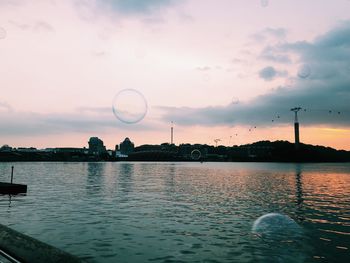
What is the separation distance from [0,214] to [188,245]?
21034 millimetres

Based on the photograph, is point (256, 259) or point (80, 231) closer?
point (256, 259)

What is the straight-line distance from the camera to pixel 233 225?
28.2 meters

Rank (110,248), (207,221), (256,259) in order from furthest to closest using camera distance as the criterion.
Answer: (207,221)
(110,248)
(256,259)

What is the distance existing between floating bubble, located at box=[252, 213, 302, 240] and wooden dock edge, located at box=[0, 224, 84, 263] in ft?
50.8

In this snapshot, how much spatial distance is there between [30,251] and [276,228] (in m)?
19.4

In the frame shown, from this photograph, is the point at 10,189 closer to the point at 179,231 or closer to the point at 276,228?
the point at 179,231

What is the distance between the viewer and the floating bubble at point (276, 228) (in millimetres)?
24109

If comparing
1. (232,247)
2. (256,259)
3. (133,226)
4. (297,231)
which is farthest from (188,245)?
(297,231)

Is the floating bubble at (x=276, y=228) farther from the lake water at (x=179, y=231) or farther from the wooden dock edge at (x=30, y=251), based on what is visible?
the wooden dock edge at (x=30, y=251)

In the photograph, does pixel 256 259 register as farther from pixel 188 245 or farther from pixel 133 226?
pixel 133 226

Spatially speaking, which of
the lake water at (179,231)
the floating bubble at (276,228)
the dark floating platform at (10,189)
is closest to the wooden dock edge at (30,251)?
the lake water at (179,231)

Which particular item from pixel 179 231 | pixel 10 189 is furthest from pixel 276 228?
pixel 10 189

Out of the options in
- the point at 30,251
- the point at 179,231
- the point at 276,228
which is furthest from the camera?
the point at 276,228

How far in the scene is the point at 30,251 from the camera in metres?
12.8
